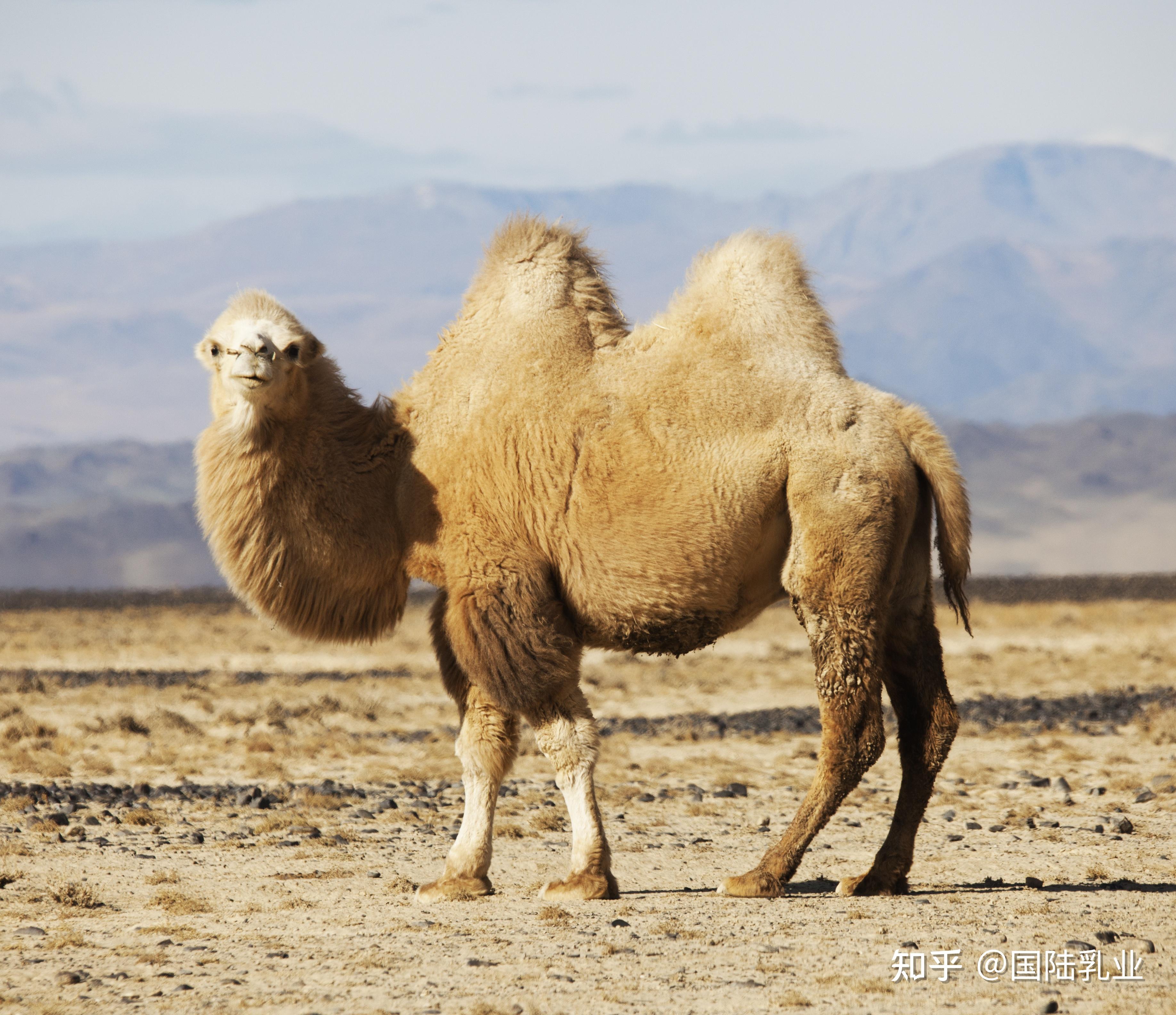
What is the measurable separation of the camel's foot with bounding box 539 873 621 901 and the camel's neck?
5.66 feet

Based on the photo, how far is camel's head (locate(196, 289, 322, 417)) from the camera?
7488 mm

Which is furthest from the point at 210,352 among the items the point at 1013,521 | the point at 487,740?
the point at 1013,521

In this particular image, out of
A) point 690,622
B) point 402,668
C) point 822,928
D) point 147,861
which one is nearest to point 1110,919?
point 822,928

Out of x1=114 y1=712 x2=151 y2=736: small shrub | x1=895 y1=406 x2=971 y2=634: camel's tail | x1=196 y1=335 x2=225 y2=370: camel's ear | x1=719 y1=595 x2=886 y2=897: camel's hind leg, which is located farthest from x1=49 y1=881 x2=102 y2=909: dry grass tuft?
x1=114 y1=712 x2=151 y2=736: small shrub

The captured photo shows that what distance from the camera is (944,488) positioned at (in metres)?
7.93

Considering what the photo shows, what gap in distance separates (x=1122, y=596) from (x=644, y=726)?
3997 centimetres

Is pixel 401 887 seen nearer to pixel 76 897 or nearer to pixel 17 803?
pixel 76 897

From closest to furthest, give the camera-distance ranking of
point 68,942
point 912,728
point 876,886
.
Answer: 1. point 68,942
2. point 876,886
3. point 912,728

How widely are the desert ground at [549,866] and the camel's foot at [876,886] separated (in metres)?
0.08

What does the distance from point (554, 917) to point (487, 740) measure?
3.39 feet

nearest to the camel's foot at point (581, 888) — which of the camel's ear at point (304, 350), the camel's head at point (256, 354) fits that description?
the camel's head at point (256, 354)

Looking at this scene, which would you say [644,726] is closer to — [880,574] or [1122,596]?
[880,574]

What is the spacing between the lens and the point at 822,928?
6.95 meters

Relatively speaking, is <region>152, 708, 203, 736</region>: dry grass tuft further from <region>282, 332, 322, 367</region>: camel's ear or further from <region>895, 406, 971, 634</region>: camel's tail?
<region>895, 406, 971, 634</region>: camel's tail
